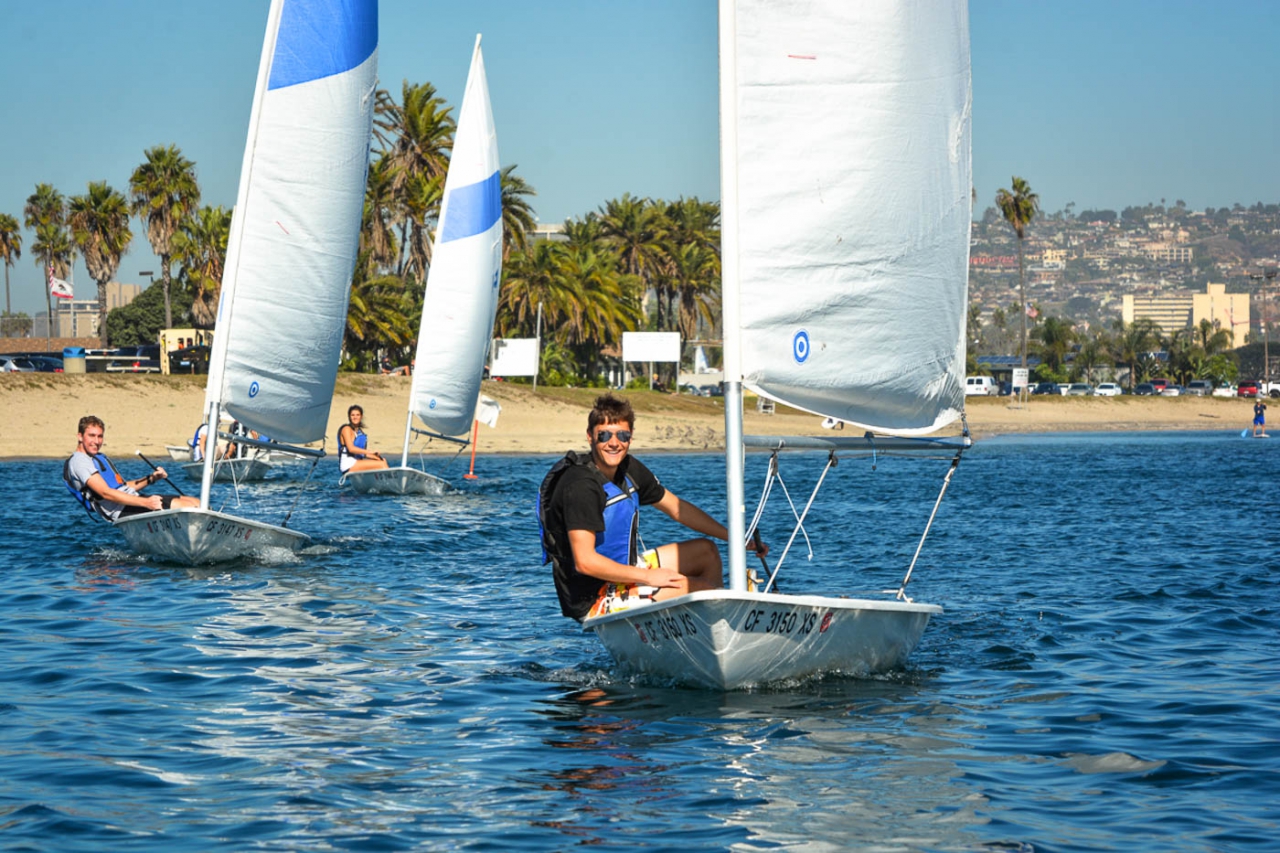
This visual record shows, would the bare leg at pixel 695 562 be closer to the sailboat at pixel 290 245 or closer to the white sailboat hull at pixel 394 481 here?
the sailboat at pixel 290 245

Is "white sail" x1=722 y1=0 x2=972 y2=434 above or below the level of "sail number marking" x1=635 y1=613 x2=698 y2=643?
above

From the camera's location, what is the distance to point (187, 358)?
60.1 meters

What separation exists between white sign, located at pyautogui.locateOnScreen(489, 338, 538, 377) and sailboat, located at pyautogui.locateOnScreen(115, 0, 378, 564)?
91.5ft

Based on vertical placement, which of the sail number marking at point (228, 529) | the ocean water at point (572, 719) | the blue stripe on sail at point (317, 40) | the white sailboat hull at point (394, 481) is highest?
the blue stripe on sail at point (317, 40)

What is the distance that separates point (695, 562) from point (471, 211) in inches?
792

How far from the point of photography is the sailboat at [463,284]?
27297 millimetres

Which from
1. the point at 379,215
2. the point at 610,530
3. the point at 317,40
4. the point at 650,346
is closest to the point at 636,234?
the point at 650,346

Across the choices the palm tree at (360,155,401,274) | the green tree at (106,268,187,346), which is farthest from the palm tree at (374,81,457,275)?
the green tree at (106,268,187,346)

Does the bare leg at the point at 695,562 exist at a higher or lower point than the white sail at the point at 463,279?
lower

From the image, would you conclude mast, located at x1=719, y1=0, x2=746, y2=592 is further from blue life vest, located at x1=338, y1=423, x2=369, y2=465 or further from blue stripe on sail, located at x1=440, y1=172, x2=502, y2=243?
blue stripe on sail, located at x1=440, y1=172, x2=502, y2=243

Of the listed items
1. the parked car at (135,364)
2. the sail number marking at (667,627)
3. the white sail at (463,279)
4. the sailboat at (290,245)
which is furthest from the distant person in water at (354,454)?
the parked car at (135,364)

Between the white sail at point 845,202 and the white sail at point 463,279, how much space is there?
62.0 ft

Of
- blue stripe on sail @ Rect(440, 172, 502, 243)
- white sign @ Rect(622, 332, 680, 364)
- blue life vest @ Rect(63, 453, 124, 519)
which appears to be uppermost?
blue stripe on sail @ Rect(440, 172, 502, 243)

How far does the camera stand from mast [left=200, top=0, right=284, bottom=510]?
611 inches
